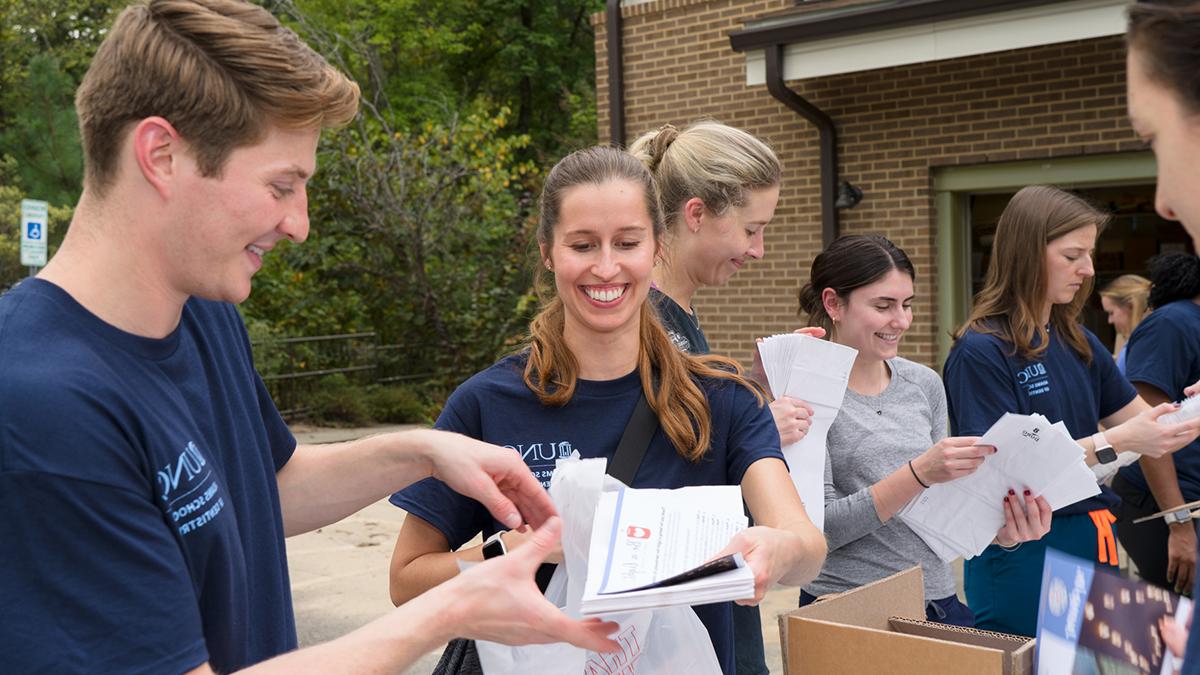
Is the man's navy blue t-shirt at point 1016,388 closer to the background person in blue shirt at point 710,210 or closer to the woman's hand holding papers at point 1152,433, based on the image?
the woman's hand holding papers at point 1152,433

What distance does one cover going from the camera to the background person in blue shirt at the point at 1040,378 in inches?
144

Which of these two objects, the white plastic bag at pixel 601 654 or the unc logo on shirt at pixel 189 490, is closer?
the unc logo on shirt at pixel 189 490

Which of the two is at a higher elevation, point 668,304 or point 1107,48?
point 1107,48

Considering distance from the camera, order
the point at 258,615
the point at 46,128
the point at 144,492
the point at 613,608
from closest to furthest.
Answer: the point at 144,492 < the point at 613,608 < the point at 258,615 < the point at 46,128

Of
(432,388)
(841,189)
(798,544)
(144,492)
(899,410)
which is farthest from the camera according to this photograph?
(432,388)

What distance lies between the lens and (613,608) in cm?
177

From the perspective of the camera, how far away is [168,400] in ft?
5.49

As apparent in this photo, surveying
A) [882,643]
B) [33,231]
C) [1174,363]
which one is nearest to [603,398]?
[882,643]

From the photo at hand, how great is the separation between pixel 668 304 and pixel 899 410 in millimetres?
941

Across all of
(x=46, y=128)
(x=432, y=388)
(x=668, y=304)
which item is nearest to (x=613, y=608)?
(x=668, y=304)

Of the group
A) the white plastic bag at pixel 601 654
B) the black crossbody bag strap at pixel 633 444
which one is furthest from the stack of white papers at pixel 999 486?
the white plastic bag at pixel 601 654

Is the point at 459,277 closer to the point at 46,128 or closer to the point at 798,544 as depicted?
the point at 46,128

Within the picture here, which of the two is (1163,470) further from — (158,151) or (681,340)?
(158,151)

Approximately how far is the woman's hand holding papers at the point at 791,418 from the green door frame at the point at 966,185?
7.10 m
